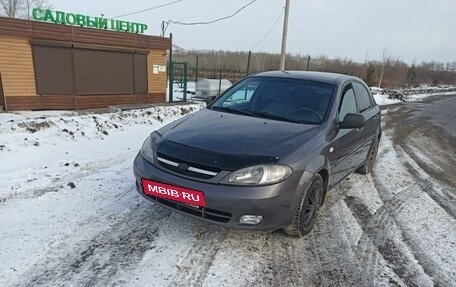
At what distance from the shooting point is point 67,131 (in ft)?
22.4

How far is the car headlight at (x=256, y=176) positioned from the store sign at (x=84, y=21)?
44.3 feet

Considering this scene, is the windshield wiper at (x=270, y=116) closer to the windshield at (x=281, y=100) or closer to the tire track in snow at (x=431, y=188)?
the windshield at (x=281, y=100)

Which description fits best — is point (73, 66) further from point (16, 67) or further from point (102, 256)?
point (102, 256)

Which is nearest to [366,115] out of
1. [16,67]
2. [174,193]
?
[174,193]

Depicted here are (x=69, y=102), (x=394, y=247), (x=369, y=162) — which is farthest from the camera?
(x=69, y=102)

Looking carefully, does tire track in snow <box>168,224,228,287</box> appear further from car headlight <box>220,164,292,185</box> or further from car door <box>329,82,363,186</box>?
car door <box>329,82,363,186</box>

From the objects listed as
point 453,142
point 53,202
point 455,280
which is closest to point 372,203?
point 455,280

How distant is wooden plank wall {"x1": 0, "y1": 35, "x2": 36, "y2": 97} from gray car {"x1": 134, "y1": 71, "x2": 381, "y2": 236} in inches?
435

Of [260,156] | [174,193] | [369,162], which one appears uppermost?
[260,156]

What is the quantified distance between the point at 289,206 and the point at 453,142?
8.68m

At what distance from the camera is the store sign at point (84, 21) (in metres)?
13.4

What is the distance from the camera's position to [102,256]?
296 centimetres

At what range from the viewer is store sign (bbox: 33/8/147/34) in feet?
43.9

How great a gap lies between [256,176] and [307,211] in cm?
91
